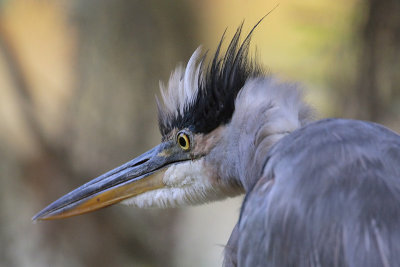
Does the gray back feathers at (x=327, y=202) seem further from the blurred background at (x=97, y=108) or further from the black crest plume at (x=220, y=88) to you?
the blurred background at (x=97, y=108)

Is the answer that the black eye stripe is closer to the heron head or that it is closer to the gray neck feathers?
the heron head

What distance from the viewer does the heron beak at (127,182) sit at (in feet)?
6.54

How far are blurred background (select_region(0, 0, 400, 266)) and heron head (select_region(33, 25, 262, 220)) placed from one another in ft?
9.25

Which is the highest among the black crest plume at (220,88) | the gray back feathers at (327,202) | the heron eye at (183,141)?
the black crest plume at (220,88)

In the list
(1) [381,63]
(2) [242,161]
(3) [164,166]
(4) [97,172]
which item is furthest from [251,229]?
(4) [97,172]

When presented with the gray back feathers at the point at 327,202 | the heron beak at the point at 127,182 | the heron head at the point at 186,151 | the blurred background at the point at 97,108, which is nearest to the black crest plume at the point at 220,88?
the heron head at the point at 186,151

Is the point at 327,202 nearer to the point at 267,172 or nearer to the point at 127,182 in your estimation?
the point at 267,172

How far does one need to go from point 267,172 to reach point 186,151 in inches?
21.2

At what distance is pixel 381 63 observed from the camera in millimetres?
4328

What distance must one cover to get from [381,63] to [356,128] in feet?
10.0

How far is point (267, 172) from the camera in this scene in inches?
56.8

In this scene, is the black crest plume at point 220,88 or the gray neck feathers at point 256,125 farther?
the black crest plume at point 220,88

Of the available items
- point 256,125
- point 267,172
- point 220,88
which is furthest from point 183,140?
point 267,172

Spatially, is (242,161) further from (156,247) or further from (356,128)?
(156,247)
